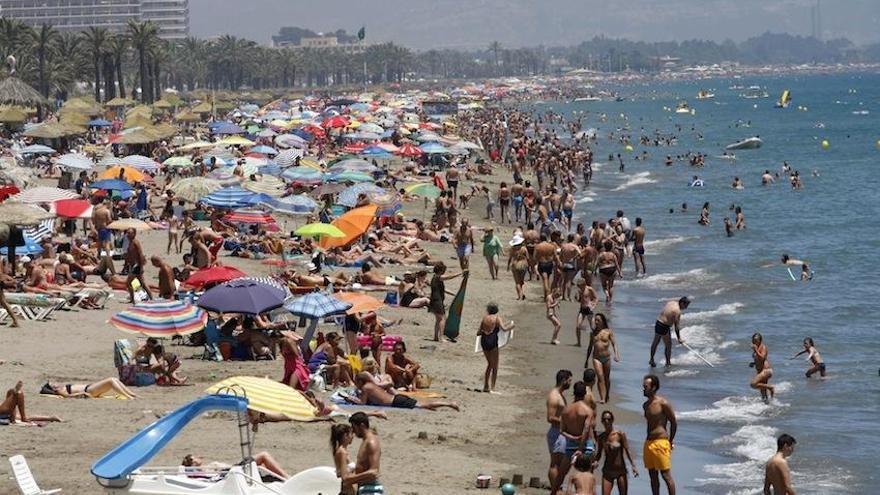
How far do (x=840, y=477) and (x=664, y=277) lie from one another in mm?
14699

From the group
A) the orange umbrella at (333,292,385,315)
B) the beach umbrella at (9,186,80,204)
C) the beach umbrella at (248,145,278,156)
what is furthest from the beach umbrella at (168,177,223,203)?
the beach umbrella at (248,145,278,156)

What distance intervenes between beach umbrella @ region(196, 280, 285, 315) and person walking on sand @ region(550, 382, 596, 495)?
534 centimetres

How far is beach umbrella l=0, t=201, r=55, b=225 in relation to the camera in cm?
1953

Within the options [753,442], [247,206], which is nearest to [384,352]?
[753,442]

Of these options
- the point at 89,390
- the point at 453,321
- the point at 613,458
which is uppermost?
the point at 613,458

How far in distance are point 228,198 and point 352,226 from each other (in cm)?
479

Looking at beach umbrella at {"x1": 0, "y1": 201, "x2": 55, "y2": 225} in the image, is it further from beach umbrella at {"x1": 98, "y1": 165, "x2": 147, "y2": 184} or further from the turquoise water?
beach umbrella at {"x1": 98, "y1": 165, "x2": 147, "y2": 184}

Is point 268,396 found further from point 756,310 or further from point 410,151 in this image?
point 410,151

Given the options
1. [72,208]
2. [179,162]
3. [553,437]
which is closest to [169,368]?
[553,437]

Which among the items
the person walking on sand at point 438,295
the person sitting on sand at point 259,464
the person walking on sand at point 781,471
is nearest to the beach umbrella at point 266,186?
the person walking on sand at point 438,295

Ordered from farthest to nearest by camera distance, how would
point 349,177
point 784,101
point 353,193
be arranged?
point 784,101 → point 349,177 → point 353,193

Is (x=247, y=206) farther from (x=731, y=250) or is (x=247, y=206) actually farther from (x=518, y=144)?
(x=518, y=144)

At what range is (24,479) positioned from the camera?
35.3ft

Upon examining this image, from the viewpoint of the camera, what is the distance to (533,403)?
1692cm
